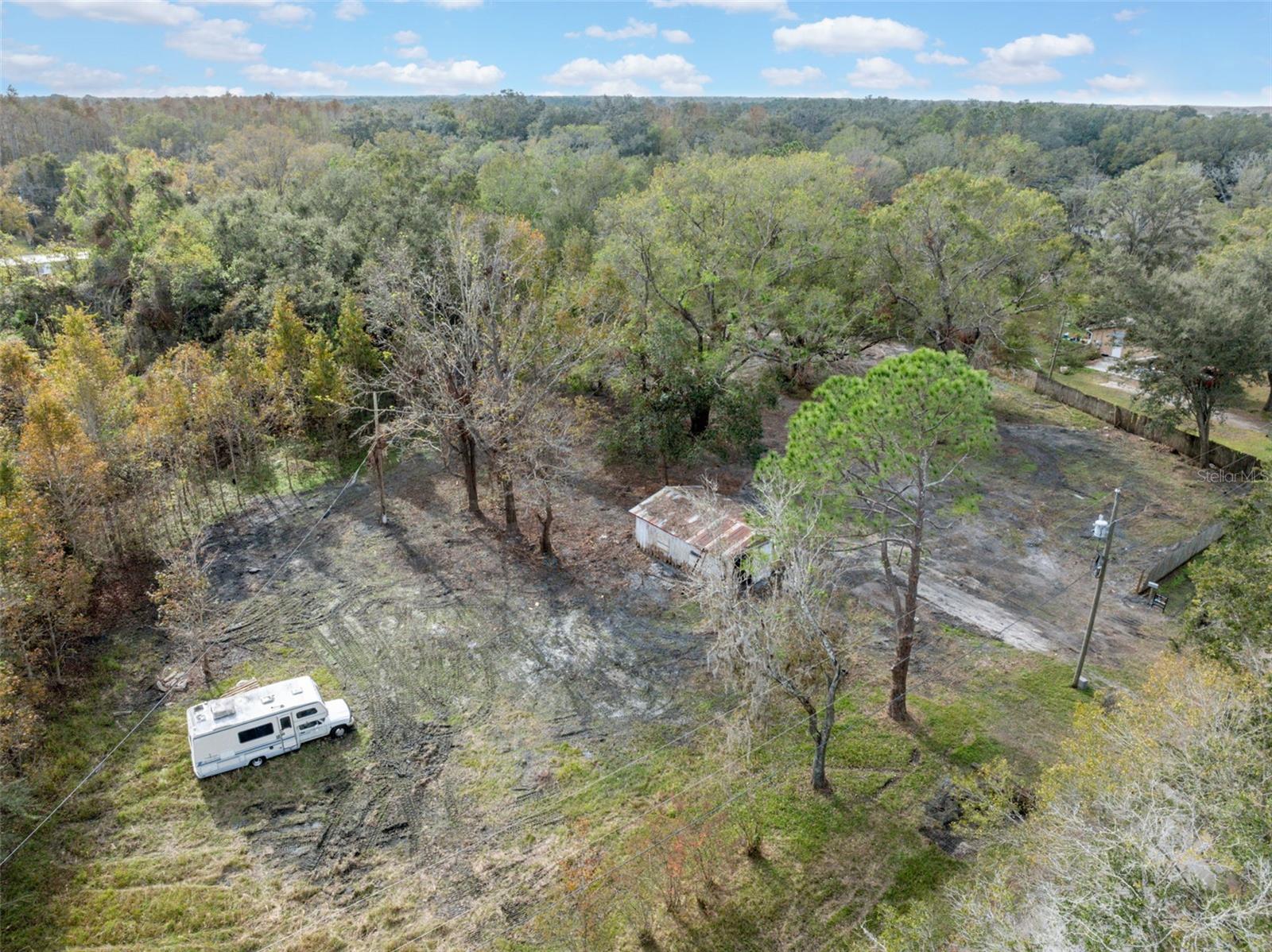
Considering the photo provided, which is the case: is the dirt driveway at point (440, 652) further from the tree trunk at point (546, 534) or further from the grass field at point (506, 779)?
the tree trunk at point (546, 534)

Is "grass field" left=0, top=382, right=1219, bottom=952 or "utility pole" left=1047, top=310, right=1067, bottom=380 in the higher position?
"utility pole" left=1047, top=310, right=1067, bottom=380

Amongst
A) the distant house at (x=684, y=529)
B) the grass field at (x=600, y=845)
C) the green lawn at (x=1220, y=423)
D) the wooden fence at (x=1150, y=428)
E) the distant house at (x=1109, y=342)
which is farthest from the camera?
the distant house at (x=1109, y=342)

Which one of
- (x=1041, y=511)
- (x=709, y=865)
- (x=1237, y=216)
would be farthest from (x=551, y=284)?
(x=1237, y=216)

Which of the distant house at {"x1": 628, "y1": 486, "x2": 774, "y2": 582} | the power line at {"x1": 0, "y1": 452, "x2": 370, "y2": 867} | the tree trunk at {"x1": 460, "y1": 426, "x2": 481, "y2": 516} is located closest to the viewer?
the power line at {"x1": 0, "y1": 452, "x2": 370, "y2": 867}

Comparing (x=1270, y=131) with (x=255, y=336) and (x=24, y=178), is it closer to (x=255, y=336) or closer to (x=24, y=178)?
(x=255, y=336)

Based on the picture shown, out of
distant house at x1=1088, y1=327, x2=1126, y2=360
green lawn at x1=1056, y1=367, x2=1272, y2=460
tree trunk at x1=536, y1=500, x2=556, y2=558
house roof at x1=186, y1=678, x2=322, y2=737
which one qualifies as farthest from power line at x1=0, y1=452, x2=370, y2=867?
distant house at x1=1088, y1=327, x2=1126, y2=360

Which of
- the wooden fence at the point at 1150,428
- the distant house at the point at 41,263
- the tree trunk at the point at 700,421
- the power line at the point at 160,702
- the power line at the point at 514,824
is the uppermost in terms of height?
the distant house at the point at 41,263

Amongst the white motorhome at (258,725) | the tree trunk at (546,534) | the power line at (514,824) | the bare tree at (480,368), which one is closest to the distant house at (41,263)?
the bare tree at (480,368)

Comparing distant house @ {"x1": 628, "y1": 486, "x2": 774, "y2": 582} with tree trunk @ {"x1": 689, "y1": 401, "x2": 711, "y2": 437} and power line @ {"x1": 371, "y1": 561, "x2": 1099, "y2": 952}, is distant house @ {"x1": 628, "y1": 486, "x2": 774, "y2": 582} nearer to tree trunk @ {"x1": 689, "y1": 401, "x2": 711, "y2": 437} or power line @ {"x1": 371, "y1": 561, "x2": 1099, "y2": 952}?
power line @ {"x1": 371, "y1": 561, "x2": 1099, "y2": 952}
